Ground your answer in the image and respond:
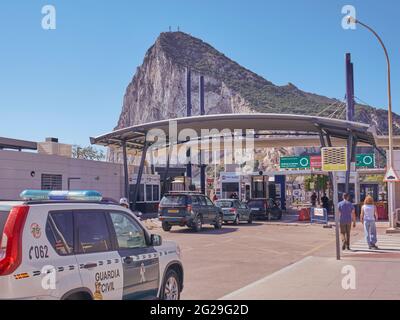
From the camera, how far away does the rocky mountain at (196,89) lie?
150 meters

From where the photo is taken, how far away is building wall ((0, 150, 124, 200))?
27.7m

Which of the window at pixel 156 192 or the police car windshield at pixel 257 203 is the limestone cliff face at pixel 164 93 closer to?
the window at pixel 156 192

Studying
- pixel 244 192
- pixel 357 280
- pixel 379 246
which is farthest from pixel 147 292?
pixel 244 192

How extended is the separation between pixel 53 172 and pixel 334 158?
2103 cm

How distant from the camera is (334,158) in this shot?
14.5 metres

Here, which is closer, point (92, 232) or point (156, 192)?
point (92, 232)

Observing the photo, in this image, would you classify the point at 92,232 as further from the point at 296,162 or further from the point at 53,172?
the point at 296,162

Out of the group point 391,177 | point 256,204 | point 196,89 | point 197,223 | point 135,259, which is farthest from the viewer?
point 196,89

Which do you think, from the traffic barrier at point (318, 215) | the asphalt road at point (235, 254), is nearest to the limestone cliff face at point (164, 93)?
the traffic barrier at point (318, 215)

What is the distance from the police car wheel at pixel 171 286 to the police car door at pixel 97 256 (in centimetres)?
128

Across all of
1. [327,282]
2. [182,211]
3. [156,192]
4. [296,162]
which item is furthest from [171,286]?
[296,162]

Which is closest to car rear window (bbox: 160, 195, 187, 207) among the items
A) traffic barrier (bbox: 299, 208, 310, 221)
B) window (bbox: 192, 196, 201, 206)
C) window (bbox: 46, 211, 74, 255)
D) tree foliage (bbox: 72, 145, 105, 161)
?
window (bbox: 192, 196, 201, 206)

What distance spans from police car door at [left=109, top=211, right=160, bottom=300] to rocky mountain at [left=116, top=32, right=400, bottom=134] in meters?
135
